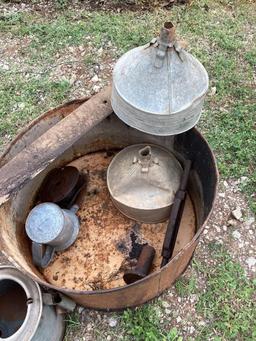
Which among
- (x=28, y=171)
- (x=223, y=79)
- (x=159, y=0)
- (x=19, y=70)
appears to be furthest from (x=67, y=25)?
(x=28, y=171)

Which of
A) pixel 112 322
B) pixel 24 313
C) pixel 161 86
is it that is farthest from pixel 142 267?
pixel 161 86

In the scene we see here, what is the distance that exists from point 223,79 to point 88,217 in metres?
1.48

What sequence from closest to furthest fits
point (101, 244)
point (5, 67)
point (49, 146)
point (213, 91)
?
point (49, 146) → point (101, 244) → point (213, 91) → point (5, 67)

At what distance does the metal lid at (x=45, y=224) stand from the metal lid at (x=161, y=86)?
2.17 feet

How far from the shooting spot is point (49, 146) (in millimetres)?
1893

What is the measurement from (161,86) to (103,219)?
1022mm

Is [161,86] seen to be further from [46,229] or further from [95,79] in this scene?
[95,79]

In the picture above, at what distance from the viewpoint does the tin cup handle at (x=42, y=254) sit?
6.81 feet

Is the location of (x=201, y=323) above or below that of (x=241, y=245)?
below

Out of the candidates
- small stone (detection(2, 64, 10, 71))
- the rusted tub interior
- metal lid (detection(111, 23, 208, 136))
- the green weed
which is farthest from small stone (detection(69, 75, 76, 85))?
the green weed

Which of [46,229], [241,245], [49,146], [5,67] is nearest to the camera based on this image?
[49,146]

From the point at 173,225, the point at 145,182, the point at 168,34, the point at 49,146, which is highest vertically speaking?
the point at 168,34

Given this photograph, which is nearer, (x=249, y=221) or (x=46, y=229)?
(x=46, y=229)

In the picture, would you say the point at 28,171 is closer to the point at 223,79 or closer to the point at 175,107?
the point at 175,107
